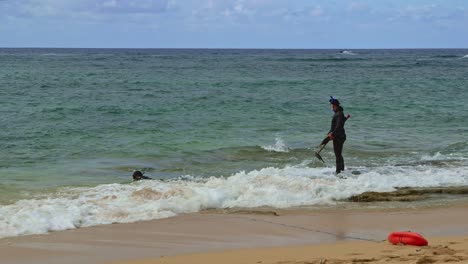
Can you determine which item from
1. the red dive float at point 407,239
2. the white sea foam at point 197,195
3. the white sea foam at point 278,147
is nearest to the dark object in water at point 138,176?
the white sea foam at point 197,195

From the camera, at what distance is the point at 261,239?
27.4ft

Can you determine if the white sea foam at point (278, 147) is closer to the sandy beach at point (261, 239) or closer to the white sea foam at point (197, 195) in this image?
the white sea foam at point (197, 195)

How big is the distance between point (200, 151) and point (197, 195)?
553cm

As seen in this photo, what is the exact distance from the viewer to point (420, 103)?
2816 centimetres

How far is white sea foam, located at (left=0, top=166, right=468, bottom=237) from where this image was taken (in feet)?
30.5

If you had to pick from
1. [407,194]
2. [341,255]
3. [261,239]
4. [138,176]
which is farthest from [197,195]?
[341,255]

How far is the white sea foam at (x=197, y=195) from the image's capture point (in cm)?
930

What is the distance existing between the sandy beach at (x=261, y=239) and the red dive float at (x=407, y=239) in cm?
12

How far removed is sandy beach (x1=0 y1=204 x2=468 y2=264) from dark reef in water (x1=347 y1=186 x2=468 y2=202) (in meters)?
0.89

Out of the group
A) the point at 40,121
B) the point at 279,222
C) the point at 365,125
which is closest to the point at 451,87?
the point at 365,125

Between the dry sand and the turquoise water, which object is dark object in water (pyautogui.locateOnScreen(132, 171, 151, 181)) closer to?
the turquoise water

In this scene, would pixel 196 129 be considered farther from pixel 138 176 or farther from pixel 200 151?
pixel 138 176

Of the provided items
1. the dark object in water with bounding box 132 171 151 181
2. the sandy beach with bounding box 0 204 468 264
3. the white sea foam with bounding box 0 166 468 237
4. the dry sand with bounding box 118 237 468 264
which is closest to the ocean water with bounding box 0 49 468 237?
the white sea foam with bounding box 0 166 468 237

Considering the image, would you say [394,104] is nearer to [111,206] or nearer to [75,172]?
[75,172]
